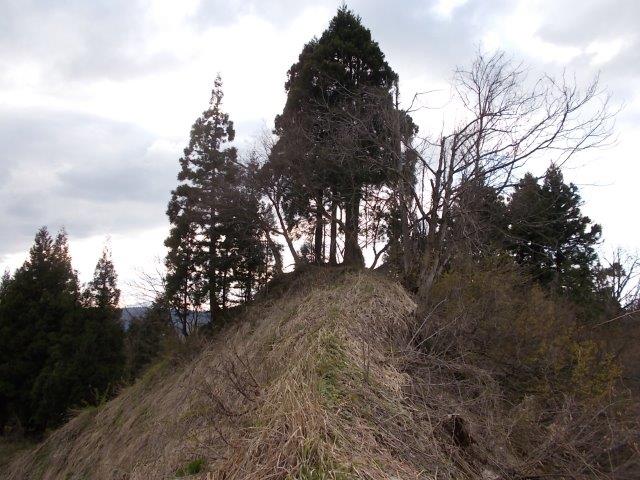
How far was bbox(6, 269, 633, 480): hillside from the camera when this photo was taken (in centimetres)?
412

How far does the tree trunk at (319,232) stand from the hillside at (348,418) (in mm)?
8242

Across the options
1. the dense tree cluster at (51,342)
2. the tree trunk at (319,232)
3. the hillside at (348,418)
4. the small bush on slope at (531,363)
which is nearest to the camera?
the hillside at (348,418)

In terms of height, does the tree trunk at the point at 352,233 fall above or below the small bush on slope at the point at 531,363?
above

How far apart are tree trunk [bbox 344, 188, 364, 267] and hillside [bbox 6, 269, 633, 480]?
7680 mm

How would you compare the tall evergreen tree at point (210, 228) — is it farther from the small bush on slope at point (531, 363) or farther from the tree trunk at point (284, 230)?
the small bush on slope at point (531, 363)

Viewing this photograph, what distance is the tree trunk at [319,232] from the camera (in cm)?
1823

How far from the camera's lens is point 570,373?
9539mm

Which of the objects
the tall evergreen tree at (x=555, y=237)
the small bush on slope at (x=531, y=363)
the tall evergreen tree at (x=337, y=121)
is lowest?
the small bush on slope at (x=531, y=363)

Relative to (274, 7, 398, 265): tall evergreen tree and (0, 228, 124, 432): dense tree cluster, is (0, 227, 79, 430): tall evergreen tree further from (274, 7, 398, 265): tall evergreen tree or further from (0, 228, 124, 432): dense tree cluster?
(274, 7, 398, 265): tall evergreen tree

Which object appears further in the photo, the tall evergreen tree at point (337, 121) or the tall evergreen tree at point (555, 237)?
the tall evergreen tree at point (337, 121)

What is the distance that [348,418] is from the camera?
4629mm

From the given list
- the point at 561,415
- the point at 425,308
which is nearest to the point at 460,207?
the point at 425,308

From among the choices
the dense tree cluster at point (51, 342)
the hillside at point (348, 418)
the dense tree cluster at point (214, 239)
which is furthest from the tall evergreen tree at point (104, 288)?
the hillside at point (348, 418)

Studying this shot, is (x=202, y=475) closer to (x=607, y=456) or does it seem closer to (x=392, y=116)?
(x=607, y=456)
